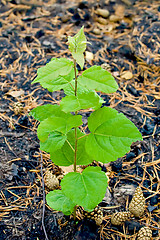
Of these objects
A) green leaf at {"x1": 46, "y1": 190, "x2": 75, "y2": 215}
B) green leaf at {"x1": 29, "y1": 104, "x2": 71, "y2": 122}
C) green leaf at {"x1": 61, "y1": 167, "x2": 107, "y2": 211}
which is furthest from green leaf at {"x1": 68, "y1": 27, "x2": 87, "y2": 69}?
green leaf at {"x1": 46, "y1": 190, "x2": 75, "y2": 215}

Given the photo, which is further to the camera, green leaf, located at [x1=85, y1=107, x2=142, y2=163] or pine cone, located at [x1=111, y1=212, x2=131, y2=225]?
pine cone, located at [x1=111, y1=212, x2=131, y2=225]

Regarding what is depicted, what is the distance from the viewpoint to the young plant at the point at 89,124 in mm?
1355

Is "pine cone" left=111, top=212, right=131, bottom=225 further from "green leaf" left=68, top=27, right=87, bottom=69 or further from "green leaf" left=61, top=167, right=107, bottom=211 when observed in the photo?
"green leaf" left=68, top=27, right=87, bottom=69

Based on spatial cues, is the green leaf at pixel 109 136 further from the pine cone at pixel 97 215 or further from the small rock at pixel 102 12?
the small rock at pixel 102 12

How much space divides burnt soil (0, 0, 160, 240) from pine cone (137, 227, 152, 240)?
9cm

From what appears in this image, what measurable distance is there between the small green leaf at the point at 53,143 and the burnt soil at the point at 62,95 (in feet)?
2.31

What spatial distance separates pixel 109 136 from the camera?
1.55 metres

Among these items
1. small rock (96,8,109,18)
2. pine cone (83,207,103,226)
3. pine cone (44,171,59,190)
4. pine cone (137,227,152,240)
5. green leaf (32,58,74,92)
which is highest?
green leaf (32,58,74,92)

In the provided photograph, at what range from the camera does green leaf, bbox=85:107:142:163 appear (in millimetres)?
1505

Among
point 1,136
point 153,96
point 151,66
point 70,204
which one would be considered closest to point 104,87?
point 70,204

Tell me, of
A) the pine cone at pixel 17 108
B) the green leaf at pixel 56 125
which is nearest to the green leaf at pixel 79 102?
the green leaf at pixel 56 125

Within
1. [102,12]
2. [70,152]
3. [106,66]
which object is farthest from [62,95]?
[102,12]

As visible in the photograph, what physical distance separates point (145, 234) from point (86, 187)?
2.80 ft

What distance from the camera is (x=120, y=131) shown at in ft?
5.04
